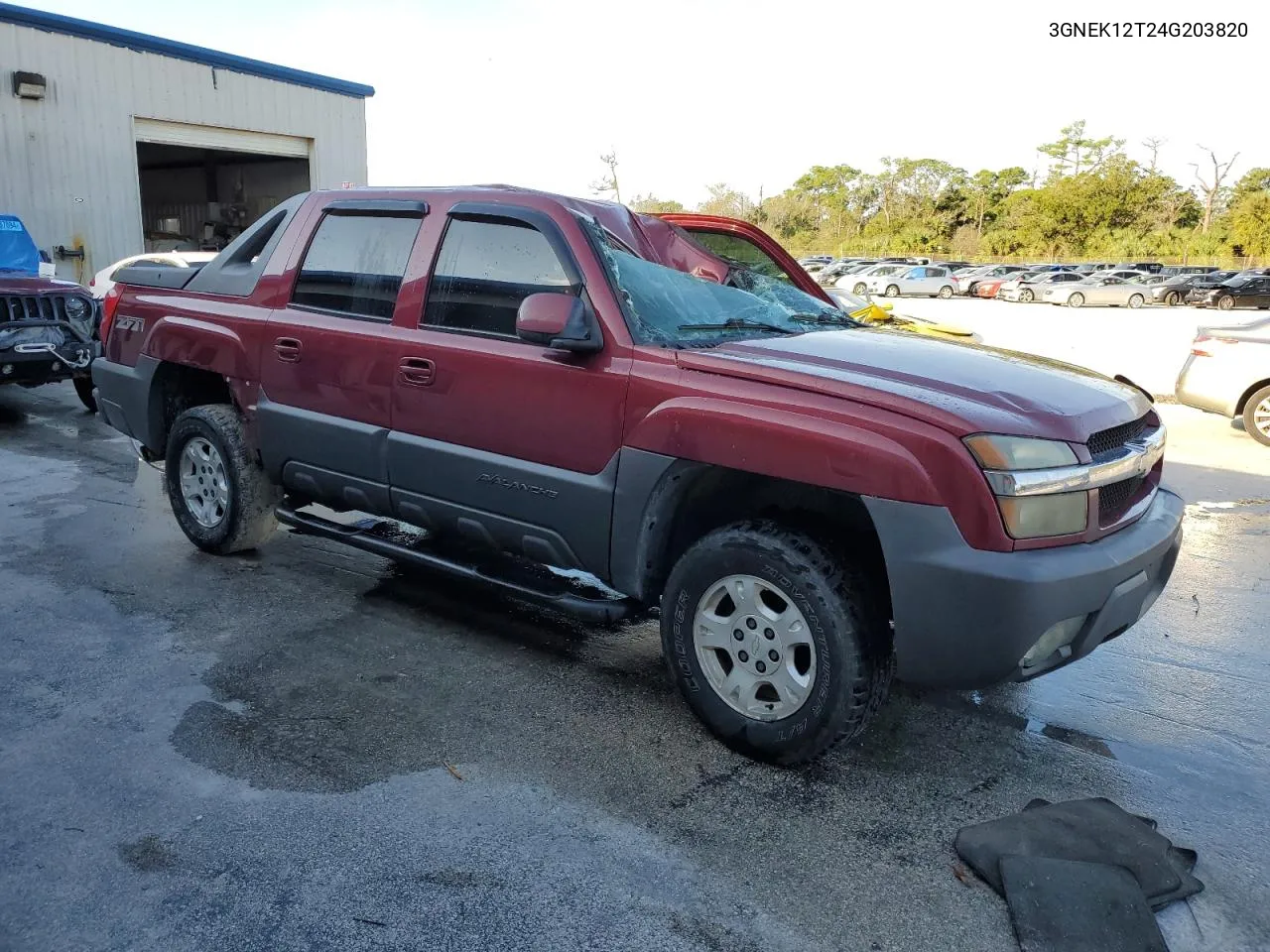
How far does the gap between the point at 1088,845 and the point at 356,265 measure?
12.0ft

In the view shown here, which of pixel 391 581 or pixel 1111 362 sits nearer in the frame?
pixel 391 581

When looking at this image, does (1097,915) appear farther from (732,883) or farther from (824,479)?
(824,479)

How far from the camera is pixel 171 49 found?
54.4ft

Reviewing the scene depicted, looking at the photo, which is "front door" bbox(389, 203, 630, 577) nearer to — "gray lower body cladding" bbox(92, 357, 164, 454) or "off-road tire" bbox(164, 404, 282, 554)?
"off-road tire" bbox(164, 404, 282, 554)

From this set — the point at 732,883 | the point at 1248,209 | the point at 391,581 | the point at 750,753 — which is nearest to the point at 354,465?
the point at 391,581

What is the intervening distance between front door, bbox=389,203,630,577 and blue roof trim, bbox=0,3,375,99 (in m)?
14.4

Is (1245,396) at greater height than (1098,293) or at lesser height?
lesser

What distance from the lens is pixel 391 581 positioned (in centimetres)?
518

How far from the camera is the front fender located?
2.98 metres

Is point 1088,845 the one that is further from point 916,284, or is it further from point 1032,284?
point 916,284

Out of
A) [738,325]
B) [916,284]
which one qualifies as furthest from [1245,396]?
[916,284]

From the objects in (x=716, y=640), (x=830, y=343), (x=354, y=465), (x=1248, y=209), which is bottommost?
(x=716, y=640)

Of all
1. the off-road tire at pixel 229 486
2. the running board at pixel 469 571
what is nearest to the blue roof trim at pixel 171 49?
the off-road tire at pixel 229 486

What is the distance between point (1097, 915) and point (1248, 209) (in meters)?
57.6
